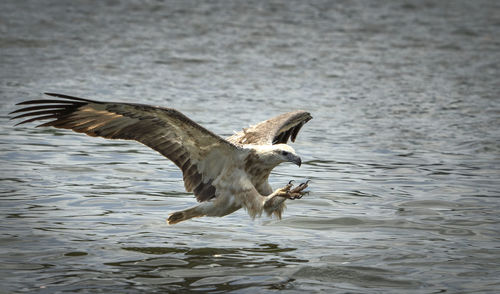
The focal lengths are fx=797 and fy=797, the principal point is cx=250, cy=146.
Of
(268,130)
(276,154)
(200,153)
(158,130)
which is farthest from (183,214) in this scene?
(268,130)

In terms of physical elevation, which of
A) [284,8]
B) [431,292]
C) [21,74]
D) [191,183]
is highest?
[284,8]

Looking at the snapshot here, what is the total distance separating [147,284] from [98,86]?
9.29 metres

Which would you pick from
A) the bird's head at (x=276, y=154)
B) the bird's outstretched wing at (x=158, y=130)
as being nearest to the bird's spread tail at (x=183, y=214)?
the bird's outstretched wing at (x=158, y=130)

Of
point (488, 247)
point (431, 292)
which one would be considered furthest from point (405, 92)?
point (431, 292)

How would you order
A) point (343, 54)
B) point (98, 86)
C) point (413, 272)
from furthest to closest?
point (343, 54) < point (98, 86) < point (413, 272)

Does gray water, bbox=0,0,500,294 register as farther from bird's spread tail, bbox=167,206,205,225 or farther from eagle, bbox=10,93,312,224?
eagle, bbox=10,93,312,224

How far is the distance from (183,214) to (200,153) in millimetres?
604

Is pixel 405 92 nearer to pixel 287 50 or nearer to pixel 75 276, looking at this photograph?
pixel 287 50

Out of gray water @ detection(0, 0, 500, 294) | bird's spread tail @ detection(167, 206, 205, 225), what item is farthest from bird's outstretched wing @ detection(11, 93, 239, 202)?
gray water @ detection(0, 0, 500, 294)

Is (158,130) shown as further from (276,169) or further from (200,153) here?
(276,169)

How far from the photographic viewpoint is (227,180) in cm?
768

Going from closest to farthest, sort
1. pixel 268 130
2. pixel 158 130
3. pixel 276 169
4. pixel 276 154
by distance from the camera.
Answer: pixel 158 130 < pixel 276 154 < pixel 268 130 < pixel 276 169

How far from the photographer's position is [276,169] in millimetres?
10914

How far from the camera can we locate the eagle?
7113 mm
